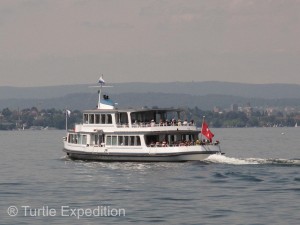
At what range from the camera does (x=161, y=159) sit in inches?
3120

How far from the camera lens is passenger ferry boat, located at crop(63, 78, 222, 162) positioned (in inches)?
3108

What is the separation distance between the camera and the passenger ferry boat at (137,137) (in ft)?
259

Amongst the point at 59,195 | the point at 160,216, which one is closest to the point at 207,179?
the point at 59,195

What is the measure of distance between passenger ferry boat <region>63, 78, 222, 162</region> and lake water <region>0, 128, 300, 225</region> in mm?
1124

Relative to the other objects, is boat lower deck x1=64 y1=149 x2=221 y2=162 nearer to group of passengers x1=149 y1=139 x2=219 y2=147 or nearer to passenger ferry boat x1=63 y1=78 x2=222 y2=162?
passenger ferry boat x1=63 y1=78 x2=222 y2=162

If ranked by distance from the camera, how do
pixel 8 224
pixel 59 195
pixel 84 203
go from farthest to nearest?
pixel 59 195 < pixel 84 203 < pixel 8 224

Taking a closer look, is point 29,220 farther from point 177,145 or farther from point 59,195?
point 177,145

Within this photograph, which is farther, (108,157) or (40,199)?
(108,157)

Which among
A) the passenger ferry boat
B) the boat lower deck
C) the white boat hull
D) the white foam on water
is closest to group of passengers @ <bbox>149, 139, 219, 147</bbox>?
the passenger ferry boat

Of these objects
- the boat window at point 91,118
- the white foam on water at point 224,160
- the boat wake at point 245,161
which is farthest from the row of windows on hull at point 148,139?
the boat wake at point 245,161

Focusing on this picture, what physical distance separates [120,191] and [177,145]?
18007 millimetres

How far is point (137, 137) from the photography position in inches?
3184

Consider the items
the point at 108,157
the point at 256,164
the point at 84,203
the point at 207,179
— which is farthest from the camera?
the point at 108,157

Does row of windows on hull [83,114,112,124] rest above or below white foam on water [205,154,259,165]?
above
